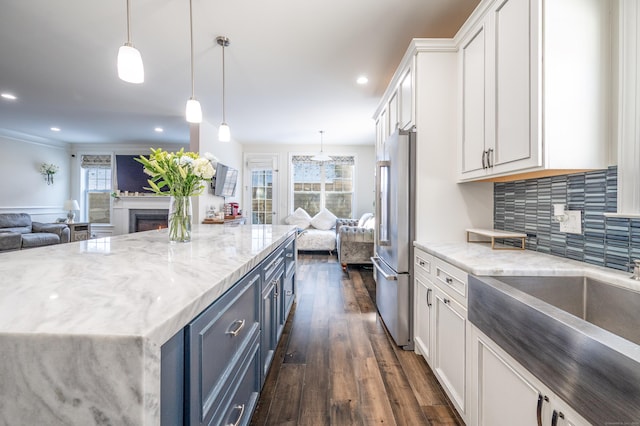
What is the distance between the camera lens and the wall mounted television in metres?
5.49

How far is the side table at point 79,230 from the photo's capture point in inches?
239

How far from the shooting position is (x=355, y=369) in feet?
6.49

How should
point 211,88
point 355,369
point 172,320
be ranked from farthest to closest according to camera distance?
point 211,88
point 355,369
point 172,320

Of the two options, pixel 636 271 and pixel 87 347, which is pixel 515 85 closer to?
pixel 636 271

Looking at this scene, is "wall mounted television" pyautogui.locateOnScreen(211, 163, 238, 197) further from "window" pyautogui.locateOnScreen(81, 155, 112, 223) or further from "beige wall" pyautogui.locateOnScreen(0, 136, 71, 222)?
"beige wall" pyautogui.locateOnScreen(0, 136, 71, 222)

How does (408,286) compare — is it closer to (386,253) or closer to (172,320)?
(386,253)

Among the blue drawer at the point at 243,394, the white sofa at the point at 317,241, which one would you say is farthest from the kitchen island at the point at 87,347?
the white sofa at the point at 317,241

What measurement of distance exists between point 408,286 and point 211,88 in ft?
10.9

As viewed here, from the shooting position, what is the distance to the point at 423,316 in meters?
2.03

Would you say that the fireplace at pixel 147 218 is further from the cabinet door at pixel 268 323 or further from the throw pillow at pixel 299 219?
the cabinet door at pixel 268 323

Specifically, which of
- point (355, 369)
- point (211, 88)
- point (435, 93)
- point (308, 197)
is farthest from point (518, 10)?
point (308, 197)

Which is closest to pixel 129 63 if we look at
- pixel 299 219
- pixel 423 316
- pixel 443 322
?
pixel 443 322

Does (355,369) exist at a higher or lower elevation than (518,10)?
lower

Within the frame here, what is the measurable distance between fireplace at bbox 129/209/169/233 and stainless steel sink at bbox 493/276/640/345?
6994 millimetres
